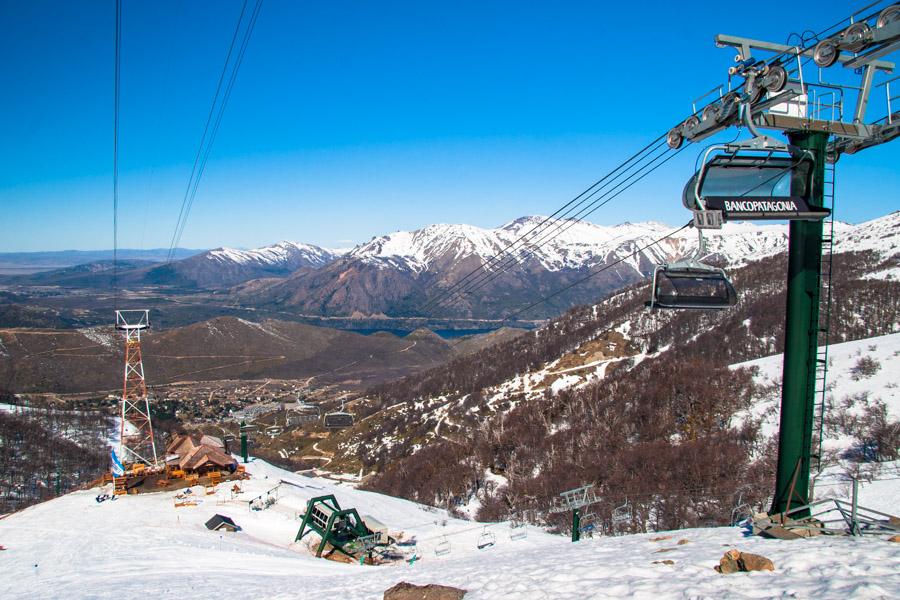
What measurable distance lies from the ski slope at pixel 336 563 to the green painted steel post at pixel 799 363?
1379 millimetres

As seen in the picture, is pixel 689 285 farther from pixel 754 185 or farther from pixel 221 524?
pixel 221 524

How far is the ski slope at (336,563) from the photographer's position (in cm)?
780

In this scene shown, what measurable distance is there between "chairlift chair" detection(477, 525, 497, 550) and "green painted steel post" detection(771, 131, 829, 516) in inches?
459

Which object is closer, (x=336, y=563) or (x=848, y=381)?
(x=336, y=563)

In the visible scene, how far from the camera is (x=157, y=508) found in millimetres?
24016

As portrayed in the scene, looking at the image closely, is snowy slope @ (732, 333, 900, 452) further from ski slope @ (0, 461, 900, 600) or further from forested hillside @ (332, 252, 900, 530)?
ski slope @ (0, 461, 900, 600)

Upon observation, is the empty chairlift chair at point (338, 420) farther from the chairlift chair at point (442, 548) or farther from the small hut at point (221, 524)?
the chairlift chair at point (442, 548)

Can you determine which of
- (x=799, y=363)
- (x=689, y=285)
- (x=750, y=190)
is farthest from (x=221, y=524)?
(x=750, y=190)

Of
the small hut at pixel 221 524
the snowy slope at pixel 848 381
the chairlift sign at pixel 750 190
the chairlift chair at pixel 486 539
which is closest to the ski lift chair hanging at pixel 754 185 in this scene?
the chairlift sign at pixel 750 190

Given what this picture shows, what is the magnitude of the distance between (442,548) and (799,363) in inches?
569

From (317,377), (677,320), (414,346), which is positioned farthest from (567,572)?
(414,346)

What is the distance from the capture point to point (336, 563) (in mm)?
17766

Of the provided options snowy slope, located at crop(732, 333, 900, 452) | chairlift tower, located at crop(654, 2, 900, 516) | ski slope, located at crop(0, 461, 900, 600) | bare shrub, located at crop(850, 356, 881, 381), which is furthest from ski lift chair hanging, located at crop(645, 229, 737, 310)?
bare shrub, located at crop(850, 356, 881, 381)

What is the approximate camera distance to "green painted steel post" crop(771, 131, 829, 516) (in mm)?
10234
